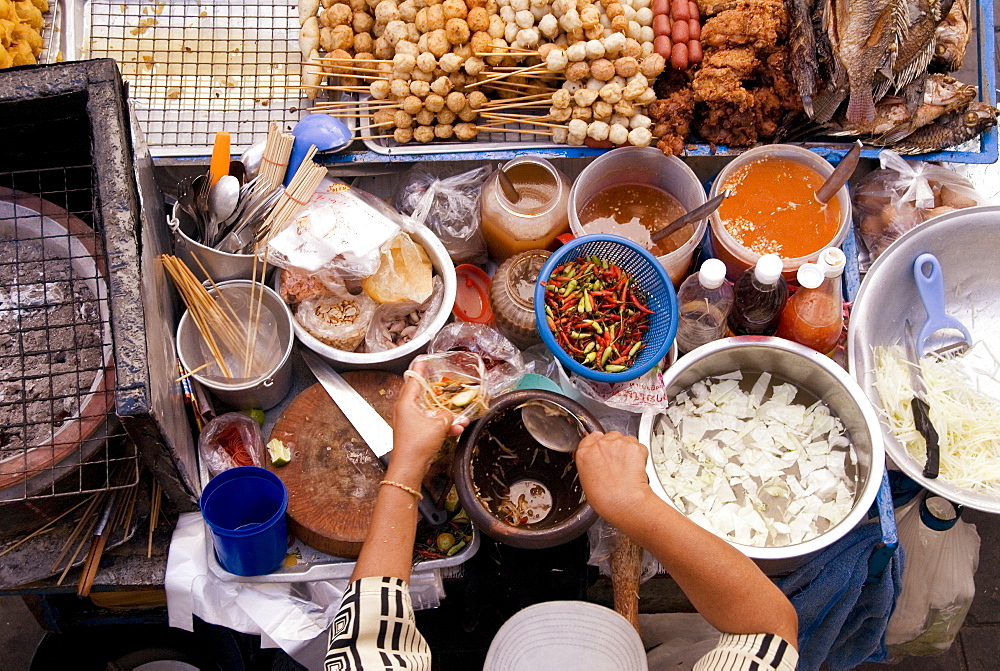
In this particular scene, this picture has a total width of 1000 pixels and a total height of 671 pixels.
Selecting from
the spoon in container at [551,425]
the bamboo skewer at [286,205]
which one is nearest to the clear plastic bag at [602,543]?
the spoon in container at [551,425]

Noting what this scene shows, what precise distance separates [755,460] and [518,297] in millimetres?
1060

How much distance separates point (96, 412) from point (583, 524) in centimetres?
156

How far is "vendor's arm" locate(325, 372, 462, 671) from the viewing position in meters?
1.90

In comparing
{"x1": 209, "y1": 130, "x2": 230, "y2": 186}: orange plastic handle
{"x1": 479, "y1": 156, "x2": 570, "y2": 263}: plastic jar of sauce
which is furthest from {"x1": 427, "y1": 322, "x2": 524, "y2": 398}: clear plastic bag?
{"x1": 209, "y1": 130, "x2": 230, "y2": 186}: orange plastic handle

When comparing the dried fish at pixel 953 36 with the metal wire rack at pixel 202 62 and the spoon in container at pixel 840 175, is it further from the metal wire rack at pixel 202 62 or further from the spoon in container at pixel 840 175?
the metal wire rack at pixel 202 62

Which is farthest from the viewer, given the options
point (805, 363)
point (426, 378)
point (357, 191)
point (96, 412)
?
point (357, 191)

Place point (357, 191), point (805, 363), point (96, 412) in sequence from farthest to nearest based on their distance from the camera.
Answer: point (357, 191) < point (805, 363) < point (96, 412)

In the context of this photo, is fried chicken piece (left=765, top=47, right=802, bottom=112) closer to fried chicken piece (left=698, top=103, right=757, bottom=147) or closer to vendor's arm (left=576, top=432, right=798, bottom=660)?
fried chicken piece (left=698, top=103, right=757, bottom=147)

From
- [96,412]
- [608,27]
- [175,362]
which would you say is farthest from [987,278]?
[96,412]

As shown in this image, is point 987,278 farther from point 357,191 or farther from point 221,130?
point 221,130

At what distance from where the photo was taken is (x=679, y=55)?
114 inches

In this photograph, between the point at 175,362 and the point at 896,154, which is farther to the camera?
the point at 896,154

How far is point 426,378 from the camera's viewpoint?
7.97ft

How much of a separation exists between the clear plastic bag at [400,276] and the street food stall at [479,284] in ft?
0.04
